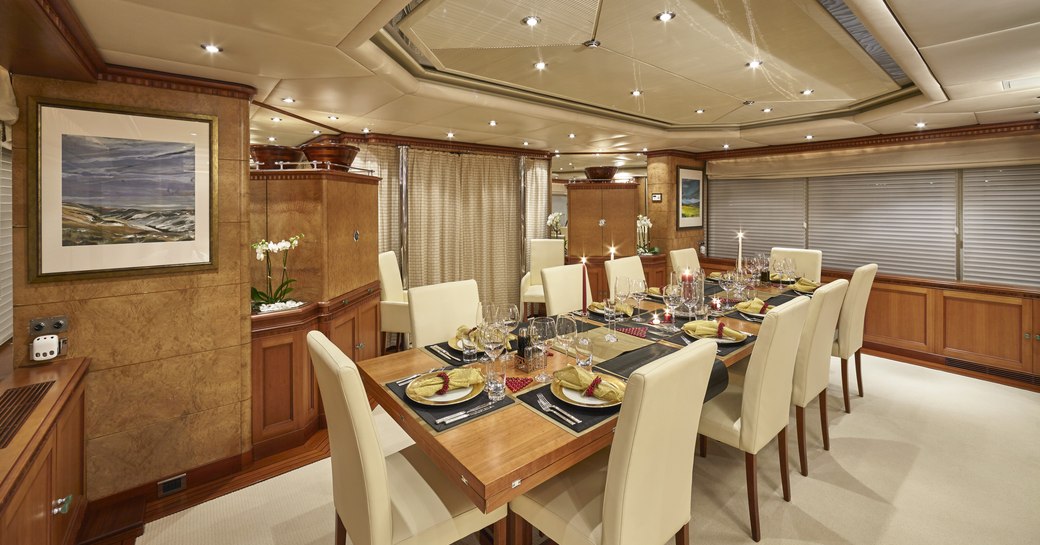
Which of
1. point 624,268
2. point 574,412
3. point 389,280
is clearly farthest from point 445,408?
point 389,280

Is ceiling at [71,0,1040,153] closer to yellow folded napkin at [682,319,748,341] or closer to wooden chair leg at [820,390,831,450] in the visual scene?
yellow folded napkin at [682,319,748,341]

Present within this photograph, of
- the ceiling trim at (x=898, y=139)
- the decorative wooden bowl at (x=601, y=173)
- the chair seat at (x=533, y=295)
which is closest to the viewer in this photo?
the ceiling trim at (x=898, y=139)

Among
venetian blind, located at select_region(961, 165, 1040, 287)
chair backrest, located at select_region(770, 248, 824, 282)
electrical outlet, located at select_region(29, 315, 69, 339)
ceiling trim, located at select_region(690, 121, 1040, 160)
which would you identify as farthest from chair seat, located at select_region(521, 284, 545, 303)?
venetian blind, located at select_region(961, 165, 1040, 287)

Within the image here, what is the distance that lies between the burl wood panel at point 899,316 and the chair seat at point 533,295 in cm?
351

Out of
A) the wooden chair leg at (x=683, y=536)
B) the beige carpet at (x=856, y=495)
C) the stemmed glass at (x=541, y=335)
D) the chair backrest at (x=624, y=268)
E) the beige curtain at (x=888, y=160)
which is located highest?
the beige curtain at (x=888, y=160)

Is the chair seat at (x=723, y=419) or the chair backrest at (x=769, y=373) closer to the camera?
the chair backrest at (x=769, y=373)

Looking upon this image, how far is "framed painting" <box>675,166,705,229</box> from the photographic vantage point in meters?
6.34

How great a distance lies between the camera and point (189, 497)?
2484 millimetres

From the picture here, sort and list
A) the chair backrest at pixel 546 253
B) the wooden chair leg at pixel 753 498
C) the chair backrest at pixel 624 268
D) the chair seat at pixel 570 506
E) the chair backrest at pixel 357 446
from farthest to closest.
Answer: the chair backrest at pixel 546 253, the chair backrest at pixel 624 268, the wooden chair leg at pixel 753 498, the chair seat at pixel 570 506, the chair backrest at pixel 357 446

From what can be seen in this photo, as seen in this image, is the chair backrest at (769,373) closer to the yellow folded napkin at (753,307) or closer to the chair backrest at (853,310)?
the yellow folded napkin at (753,307)

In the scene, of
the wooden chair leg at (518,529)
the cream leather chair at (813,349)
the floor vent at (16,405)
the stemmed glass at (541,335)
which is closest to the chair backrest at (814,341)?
the cream leather chair at (813,349)

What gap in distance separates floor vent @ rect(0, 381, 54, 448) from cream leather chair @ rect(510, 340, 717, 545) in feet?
5.38

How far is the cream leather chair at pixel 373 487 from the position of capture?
136cm

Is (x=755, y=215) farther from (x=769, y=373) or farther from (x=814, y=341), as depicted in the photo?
(x=769, y=373)
